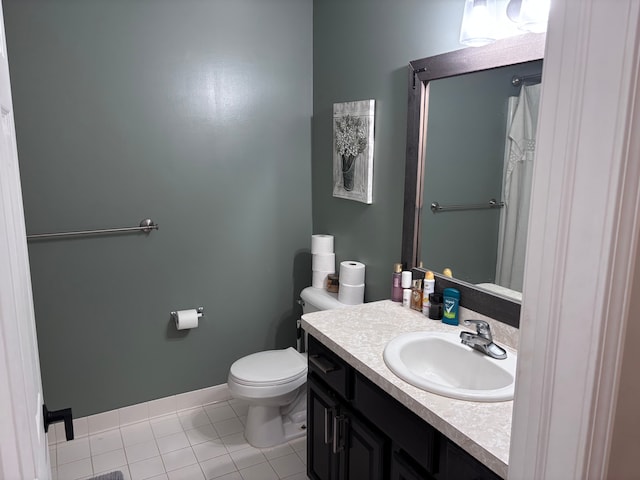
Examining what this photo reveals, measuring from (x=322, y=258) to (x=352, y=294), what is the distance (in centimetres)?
34

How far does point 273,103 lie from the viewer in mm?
2752

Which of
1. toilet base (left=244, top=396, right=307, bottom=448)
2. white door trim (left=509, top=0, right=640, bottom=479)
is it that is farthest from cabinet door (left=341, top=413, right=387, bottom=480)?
white door trim (left=509, top=0, right=640, bottom=479)

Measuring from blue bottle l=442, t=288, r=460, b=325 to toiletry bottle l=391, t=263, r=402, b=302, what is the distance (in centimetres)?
29

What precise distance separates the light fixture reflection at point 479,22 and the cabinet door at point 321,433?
137cm

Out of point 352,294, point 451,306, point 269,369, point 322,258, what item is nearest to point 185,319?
point 269,369

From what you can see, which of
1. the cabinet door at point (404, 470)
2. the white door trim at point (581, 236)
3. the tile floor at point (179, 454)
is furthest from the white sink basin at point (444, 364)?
the tile floor at point (179, 454)

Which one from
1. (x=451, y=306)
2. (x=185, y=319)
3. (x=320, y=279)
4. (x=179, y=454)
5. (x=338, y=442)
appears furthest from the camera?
(x=320, y=279)

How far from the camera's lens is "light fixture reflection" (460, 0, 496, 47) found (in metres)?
1.62

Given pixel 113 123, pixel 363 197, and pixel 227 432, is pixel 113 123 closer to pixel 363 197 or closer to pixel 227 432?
pixel 363 197

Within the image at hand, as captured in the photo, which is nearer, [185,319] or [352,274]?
[352,274]

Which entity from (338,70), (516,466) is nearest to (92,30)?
(338,70)

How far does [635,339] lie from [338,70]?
221 centimetres

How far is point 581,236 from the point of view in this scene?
0.62 m

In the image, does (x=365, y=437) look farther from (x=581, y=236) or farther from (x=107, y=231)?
(x=107, y=231)
